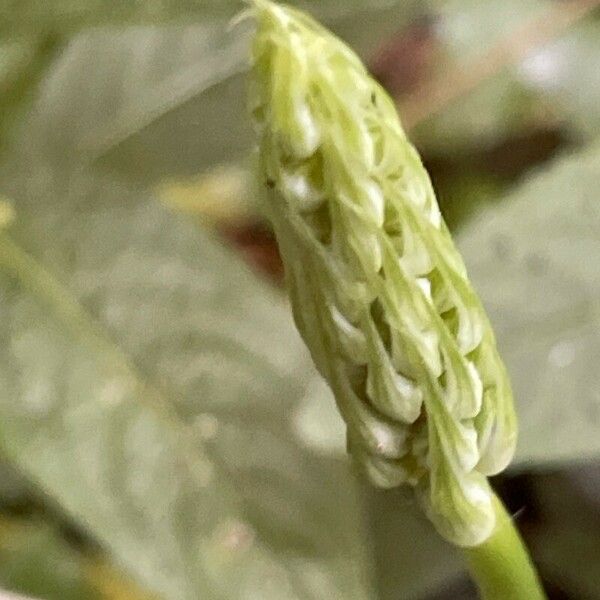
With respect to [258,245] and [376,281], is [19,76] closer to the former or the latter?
[258,245]

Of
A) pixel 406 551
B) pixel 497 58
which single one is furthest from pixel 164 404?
pixel 497 58

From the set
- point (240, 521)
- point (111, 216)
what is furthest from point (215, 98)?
point (240, 521)

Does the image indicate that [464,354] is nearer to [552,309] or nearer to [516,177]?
[552,309]

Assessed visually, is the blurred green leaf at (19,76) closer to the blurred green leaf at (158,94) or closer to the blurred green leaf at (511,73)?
the blurred green leaf at (158,94)

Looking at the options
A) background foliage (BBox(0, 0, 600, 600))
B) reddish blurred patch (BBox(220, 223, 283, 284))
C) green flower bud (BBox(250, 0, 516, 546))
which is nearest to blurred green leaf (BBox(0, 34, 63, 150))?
background foliage (BBox(0, 0, 600, 600))

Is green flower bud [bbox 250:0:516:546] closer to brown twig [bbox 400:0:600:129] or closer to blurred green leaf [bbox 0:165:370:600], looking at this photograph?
blurred green leaf [bbox 0:165:370:600]

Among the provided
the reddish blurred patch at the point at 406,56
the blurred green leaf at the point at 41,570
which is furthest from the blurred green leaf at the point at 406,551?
the reddish blurred patch at the point at 406,56
